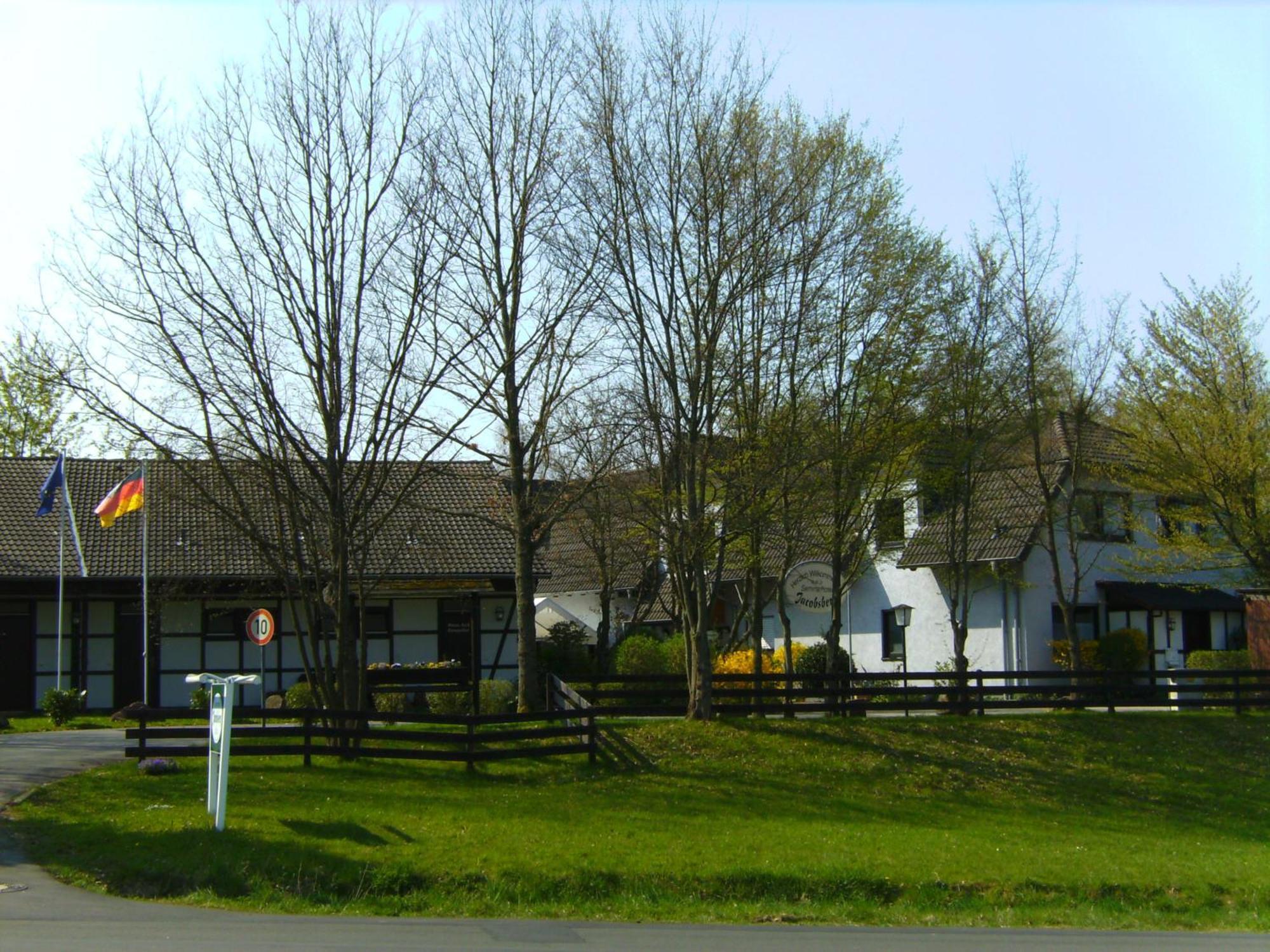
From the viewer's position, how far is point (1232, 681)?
2802 centimetres

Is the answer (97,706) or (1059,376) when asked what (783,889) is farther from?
(97,706)

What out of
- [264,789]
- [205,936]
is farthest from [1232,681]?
[205,936]

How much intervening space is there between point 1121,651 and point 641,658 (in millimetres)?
12507

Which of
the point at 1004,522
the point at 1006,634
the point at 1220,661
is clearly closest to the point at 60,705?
the point at 1004,522

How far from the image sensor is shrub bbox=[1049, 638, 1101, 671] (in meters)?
33.4

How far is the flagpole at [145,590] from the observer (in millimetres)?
28000

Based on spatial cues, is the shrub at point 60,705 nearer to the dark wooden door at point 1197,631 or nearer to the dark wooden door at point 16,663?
the dark wooden door at point 16,663

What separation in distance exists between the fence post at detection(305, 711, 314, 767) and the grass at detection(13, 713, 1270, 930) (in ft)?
0.57

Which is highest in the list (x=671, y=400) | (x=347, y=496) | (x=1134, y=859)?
(x=671, y=400)

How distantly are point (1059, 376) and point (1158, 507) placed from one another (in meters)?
4.56

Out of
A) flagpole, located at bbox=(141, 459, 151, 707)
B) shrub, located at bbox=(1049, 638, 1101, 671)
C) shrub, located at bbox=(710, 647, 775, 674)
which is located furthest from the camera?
shrub, located at bbox=(1049, 638, 1101, 671)

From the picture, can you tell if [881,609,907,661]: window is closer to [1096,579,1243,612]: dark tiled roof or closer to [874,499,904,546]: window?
[1096,579,1243,612]: dark tiled roof

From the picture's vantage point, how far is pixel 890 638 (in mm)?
37219

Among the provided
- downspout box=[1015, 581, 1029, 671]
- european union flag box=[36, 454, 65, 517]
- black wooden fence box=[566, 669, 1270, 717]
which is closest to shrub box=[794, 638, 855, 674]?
downspout box=[1015, 581, 1029, 671]
